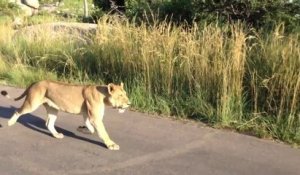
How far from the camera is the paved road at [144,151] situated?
6.10 m

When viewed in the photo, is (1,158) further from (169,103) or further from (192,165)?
(169,103)

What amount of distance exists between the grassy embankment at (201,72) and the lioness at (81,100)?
1719 mm

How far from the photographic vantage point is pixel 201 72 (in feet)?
28.6

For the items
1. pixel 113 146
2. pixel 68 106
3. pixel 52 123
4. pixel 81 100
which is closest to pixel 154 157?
pixel 113 146

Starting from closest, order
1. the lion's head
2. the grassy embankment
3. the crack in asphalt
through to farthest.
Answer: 1. the crack in asphalt
2. the lion's head
3. the grassy embankment

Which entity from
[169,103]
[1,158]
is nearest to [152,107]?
[169,103]

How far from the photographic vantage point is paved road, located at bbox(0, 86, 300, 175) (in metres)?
6.10

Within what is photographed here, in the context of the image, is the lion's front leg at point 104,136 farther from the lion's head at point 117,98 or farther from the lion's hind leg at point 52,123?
the lion's hind leg at point 52,123

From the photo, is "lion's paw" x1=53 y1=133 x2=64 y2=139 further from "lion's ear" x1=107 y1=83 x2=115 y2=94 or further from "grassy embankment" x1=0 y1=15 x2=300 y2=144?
"grassy embankment" x1=0 y1=15 x2=300 y2=144

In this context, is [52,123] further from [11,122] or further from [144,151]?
[144,151]

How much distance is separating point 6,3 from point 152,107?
25.8 m

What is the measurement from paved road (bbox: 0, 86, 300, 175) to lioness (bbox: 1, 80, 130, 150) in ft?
0.74

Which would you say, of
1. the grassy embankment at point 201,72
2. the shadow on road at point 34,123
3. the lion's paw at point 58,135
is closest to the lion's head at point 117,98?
the shadow on road at point 34,123

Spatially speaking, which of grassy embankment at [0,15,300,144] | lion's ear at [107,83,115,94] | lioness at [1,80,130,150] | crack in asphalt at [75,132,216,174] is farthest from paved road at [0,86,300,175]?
lion's ear at [107,83,115,94]
